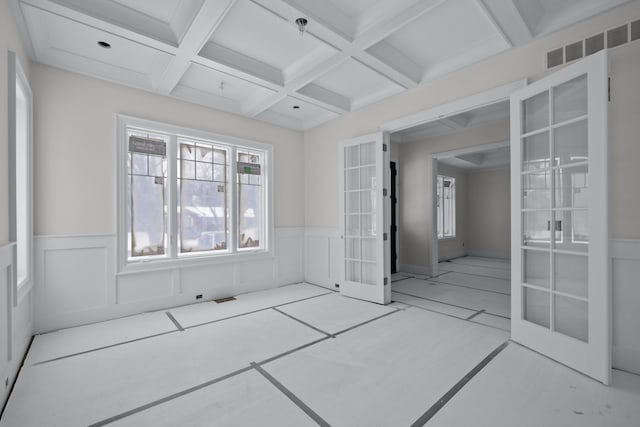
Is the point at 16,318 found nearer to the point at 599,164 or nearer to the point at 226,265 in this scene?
the point at 226,265

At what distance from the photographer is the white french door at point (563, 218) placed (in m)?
2.12

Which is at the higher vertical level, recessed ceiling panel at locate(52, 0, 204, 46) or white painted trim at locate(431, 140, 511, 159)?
recessed ceiling panel at locate(52, 0, 204, 46)

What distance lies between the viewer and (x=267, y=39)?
2.98 meters

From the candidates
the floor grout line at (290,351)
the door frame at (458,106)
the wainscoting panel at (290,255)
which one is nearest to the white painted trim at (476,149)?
the door frame at (458,106)

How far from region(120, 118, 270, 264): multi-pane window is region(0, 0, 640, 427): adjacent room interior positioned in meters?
0.03

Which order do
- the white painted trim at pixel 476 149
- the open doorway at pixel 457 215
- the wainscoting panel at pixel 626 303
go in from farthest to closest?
the white painted trim at pixel 476 149, the open doorway at pixel 457 215, the wainscoting panel at pixel 626 303

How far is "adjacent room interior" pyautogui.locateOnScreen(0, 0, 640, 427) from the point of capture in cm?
206

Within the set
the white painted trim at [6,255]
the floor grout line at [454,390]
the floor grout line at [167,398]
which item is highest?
the white painted trim at [6,255]

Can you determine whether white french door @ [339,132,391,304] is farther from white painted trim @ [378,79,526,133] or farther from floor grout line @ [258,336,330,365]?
floor grout line @ [258,336,330,365]

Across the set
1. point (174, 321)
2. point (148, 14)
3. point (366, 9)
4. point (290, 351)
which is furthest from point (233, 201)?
point (366, 9)

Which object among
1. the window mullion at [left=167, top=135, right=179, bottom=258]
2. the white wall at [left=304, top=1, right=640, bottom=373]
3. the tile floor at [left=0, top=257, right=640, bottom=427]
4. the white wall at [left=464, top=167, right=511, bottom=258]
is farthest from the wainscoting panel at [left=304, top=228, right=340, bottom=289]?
the white wall at [left=464, top=167, right=511, bottom=258]

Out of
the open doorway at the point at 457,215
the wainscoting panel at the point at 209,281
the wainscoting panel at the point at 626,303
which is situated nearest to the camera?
the wainscoting panel at the point at 626,303

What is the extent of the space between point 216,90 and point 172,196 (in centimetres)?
164

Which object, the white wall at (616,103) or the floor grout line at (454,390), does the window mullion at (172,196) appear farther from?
the floor grout line at (454,390)
